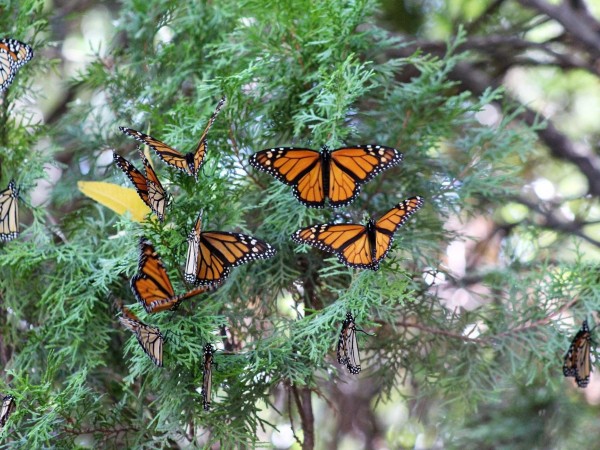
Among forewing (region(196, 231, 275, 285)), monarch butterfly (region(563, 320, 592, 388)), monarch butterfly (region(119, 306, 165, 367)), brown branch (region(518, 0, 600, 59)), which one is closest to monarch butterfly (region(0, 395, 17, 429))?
monarch butterfly (region(119, 306, 165, 367))

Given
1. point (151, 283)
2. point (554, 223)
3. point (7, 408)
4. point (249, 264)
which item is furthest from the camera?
point (554, 223)

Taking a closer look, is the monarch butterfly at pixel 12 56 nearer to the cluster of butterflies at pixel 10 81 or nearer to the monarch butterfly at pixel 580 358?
the cluster of butterflies at pixel 10 81

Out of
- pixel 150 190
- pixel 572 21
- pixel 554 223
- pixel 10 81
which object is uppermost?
pixel 10 81

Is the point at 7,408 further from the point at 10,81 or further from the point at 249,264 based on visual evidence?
the point at 10,81

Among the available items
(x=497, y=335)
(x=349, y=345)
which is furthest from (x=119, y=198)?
(x=497, y=335)

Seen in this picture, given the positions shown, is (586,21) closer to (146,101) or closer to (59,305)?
(146,101)

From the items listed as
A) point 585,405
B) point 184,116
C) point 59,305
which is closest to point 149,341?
point 59,305
